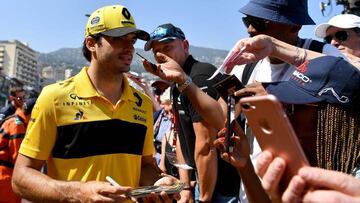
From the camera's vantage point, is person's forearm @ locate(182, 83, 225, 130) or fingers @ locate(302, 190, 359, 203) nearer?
fingers @ locate(302, 190, 359, 203)

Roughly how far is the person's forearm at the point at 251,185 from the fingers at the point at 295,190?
851 mm

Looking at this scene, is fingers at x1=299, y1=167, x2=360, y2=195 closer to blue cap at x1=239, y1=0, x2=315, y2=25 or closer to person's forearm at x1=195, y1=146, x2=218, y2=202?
blue cap at x1=239, y1=0, x2=315, y2=25

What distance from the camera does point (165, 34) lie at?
3.85 m

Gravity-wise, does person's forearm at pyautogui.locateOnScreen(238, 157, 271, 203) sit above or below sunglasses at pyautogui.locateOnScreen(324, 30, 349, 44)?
below

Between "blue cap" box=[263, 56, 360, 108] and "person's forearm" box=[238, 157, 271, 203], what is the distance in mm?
403

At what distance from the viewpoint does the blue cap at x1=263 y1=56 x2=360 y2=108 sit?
1746mm

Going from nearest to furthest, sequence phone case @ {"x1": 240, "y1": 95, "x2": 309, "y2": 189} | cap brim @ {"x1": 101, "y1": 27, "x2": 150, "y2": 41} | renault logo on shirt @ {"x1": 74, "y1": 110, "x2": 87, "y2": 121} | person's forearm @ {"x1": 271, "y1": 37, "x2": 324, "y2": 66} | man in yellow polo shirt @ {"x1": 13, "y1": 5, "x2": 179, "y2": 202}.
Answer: phone case @ {"x1": 240, "y1": 95, "x2": 309, "y2": 189}, person's forearm @ {"x1": 271, "y1": 37, "x2": 324, "y2": 66}, man in yellow polo shirt @ {"x1": 13, "y1": 5, "x2": 179, "y2": 202}, renault logo on shirt @ {"x1": 74, "y1": 110, "x2": 87, "y2": 121}, cap brim @ {"x1": 101, "y1": 27, "x2": 150, "y2": 41}

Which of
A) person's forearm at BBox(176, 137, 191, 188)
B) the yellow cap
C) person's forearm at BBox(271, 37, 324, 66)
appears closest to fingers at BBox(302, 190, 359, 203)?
person's forearm at BBox(271, 37, 324, 66)

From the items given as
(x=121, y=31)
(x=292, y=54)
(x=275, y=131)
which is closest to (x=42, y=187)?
(x=121, y=31)

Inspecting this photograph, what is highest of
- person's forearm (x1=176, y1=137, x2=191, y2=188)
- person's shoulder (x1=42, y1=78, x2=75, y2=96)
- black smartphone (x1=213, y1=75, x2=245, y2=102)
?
black smartphone (x1=213, y1=75, x2=245, y2=102)

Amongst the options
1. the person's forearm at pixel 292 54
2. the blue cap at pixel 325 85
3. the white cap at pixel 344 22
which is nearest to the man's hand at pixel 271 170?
the blue cap at pixel 325 85

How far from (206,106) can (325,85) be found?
1.30 m

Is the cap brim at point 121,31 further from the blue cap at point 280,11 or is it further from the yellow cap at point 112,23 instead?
the blue cap at point 280,11

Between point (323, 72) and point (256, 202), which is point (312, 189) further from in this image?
point (256, 202)
